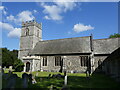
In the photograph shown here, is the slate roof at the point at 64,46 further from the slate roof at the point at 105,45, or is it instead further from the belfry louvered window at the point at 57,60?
the slate roof at the point at 105,45

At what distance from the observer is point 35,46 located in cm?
3209

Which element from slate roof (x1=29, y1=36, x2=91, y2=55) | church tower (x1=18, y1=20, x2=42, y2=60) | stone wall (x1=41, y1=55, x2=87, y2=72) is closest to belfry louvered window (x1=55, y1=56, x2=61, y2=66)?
stone wall (x1=41, y1=55, x2=87, y2=72)

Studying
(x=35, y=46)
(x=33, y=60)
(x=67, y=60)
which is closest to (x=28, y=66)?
(x=33, y=60)

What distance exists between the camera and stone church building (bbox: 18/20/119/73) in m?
24.0

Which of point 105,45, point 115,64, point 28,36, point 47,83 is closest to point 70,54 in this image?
point 105,45

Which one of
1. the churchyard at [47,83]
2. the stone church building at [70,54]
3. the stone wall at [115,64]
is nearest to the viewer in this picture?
the churchyard at [47,83]

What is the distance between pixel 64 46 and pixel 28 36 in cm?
1168

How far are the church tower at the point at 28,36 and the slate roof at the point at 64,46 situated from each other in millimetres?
2330

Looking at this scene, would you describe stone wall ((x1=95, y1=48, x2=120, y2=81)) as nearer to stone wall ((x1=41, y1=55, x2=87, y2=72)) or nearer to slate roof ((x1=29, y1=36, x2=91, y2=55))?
slate roof ((x1=29, y1=36, x2=91, y2=55))

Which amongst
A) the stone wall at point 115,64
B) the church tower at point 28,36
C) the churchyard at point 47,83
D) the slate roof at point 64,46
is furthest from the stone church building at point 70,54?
the churchyard at point 47,83

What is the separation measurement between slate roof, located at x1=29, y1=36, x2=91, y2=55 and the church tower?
233 cm

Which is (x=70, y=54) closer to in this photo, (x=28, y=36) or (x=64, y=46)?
(x=64, y=46)

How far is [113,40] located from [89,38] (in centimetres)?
480

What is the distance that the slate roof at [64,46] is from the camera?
25567mm
